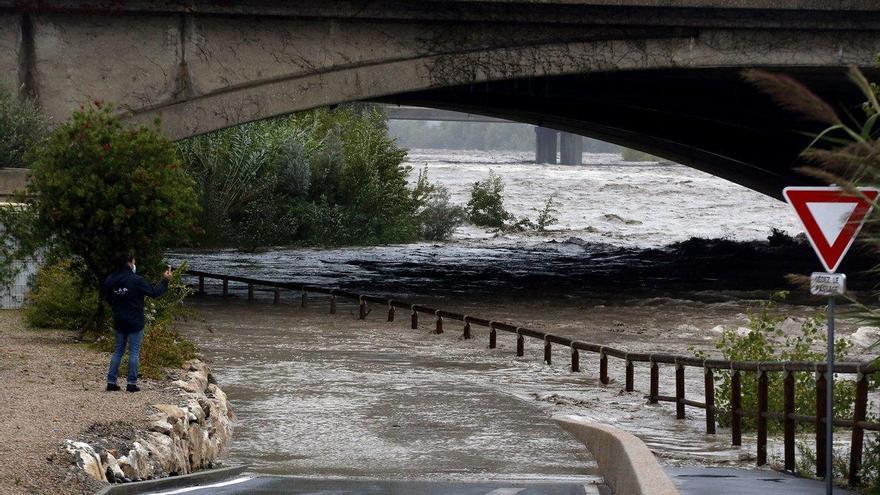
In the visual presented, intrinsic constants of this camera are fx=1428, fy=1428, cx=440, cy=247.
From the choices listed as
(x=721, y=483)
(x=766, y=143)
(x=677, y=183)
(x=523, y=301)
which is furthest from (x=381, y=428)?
(x=677, y=183)

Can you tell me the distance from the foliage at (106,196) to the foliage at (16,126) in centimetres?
727

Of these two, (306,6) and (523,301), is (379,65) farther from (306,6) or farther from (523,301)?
(523,301)

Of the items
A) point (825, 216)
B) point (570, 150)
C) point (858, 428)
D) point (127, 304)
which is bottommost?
point (858, 428)

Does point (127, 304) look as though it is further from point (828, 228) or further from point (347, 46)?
point (347, 46)

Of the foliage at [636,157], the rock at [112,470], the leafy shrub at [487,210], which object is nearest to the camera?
the rock at [112,470]

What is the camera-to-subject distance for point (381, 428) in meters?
16.9

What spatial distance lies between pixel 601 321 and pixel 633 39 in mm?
6947

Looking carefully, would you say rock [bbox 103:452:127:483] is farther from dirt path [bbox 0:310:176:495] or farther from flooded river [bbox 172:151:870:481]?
flooded river [bbox 172:151:870:481]

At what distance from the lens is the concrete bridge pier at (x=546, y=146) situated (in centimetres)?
12438

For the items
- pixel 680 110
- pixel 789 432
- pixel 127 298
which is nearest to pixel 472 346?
pixel 127 298

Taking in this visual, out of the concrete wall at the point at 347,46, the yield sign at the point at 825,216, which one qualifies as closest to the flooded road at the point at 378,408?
the yield sign at the point at 825,216

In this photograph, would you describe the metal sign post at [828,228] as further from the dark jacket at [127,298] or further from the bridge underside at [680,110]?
the bridge underside at [680,110]

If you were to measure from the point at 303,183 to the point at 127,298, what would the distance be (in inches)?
1635

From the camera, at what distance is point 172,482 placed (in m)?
11.5
